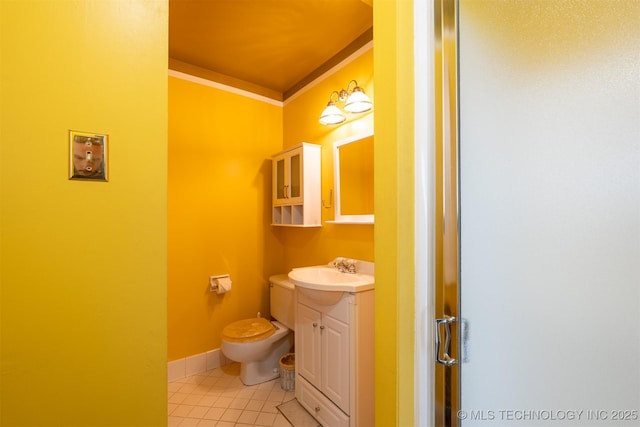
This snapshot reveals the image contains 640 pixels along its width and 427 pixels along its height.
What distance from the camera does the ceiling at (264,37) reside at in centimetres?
166

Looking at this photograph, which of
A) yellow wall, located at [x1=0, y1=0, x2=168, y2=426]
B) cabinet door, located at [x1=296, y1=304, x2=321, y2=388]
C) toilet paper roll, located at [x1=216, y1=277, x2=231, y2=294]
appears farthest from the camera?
toilet paper roll, located at [x1=216, y1=277, x2=231, y2=294]

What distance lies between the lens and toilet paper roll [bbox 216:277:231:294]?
7.50ft

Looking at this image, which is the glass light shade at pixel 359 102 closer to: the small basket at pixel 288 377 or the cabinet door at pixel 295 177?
the cabinet door at pixel 295 177

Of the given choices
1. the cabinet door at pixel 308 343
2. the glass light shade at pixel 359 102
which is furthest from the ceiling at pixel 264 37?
the cabinet door at pixel 308 343

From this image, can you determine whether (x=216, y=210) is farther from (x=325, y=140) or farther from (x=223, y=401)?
(x=223, y=401)

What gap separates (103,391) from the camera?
0.70 meters

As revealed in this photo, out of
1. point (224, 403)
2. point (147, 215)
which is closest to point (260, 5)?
point (147, 215)

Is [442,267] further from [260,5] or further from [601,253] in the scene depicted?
[260,5]

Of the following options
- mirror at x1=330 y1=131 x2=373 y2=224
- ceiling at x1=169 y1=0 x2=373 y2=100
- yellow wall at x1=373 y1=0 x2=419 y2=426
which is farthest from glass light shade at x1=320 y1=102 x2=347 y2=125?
yellow wall at x1=373 y1=0 x2=419 y2=426

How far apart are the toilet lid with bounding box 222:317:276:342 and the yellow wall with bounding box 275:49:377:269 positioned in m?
0.61

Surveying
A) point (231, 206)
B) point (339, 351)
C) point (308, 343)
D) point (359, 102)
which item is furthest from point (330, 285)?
point (231, 206)

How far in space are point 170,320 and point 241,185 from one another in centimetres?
127

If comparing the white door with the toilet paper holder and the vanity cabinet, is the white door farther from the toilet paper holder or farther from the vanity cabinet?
the toilet paper holder

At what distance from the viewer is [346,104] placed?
184cm
